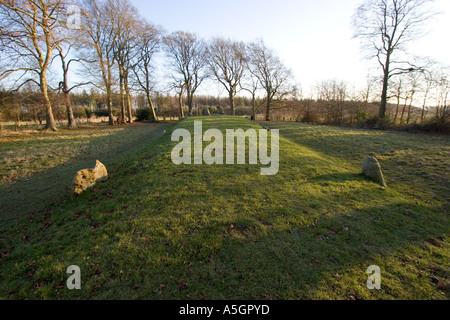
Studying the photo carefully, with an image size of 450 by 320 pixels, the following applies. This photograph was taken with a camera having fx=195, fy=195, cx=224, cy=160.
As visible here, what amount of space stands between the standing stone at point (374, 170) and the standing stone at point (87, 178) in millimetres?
9450

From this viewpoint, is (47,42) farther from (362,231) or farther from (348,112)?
(348,112)

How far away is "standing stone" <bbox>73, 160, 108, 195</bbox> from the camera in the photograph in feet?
19.1

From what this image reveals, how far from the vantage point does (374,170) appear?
273 inches

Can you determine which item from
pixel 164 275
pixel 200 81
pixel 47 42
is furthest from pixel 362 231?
pixel 200 81

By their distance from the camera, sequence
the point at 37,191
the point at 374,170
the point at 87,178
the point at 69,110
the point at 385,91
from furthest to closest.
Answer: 1. the point at 69,110
2. the point at 385,91
3. the point at 374,170
4. the point at 37,191
5. the point at 87,178

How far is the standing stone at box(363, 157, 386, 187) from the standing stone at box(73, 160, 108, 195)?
31.0ft

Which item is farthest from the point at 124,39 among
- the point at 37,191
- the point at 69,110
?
the point at 37,191

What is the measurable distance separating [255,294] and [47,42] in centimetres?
2407

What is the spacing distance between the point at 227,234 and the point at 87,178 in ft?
16.7

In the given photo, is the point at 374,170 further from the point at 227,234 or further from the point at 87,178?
Answer: the point at 87,178

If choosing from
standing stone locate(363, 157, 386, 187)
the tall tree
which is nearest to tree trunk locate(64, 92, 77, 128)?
the tall tree

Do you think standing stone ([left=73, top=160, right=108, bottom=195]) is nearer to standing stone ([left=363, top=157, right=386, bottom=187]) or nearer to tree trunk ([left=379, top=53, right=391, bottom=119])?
standing stone ([left=363, top=157, right=386, bottom=187])

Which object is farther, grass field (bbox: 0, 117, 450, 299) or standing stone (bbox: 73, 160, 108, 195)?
standing stone (bbox: 73, 160, 108, 195)

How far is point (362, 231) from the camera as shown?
404 centimetres
